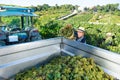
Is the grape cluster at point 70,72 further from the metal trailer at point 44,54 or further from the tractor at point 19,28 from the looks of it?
the tractor at point 19,28

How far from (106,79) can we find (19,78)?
73 centimetres

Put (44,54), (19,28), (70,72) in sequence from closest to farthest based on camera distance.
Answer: (70,72), (44,54), (19,28)

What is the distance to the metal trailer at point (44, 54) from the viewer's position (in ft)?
4.47

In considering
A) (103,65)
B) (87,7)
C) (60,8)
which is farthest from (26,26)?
(87,7)

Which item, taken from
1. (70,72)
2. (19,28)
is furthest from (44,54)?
(19,28)

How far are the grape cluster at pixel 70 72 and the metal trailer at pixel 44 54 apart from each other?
66 millimetres

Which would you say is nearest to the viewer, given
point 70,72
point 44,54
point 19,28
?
point 70,72

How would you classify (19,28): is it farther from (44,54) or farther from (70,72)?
(70,72)

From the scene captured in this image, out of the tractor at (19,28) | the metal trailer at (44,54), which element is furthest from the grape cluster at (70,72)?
the tractor at (19,28)

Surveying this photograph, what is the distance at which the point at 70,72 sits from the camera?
53.7 inches

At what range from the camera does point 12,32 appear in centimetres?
539

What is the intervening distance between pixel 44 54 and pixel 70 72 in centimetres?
41

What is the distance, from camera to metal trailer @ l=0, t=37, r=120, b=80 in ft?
4.47

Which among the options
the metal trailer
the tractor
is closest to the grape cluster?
the metal trailer
